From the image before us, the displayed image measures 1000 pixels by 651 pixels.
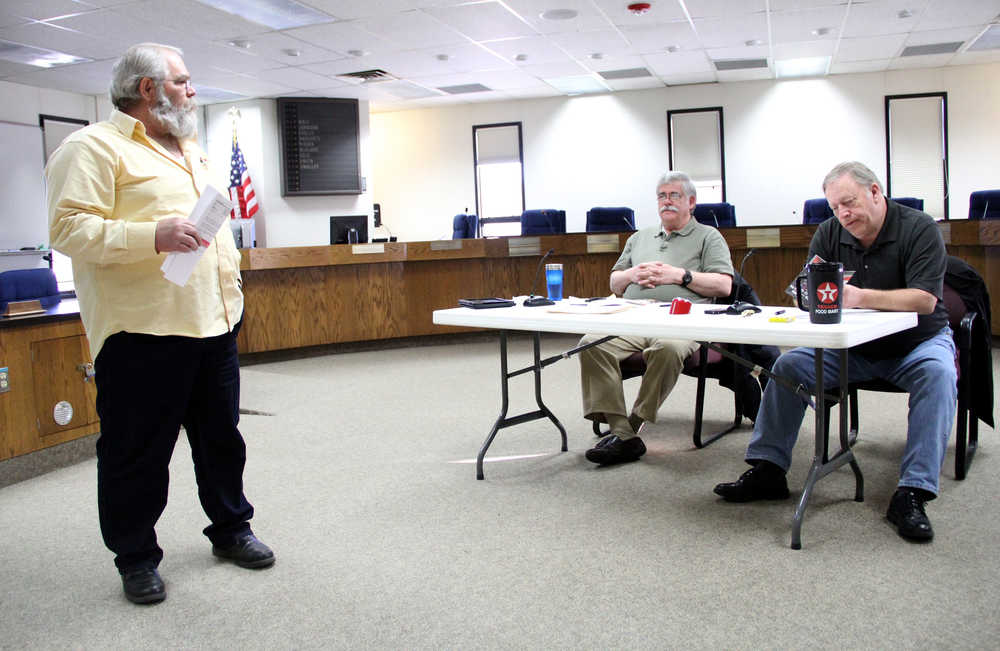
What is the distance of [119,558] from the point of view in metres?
1.96

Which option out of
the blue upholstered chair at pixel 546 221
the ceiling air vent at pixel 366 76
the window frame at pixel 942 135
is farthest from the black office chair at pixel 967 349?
the window frame at pixel 942 135

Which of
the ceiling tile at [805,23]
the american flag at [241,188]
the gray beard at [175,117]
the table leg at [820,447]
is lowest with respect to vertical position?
the table leg at [820,447]

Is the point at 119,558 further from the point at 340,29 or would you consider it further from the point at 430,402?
the point at 340,29

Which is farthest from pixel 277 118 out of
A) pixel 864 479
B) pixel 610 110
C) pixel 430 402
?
pixel 864 479

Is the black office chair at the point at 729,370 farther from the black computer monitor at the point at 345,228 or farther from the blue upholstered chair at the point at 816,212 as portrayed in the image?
the blue upholstered chair at the point at 816,212

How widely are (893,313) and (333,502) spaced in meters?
1.85

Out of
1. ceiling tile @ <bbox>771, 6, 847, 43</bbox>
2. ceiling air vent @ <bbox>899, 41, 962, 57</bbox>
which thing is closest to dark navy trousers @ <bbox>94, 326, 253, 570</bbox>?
ceiling tile @ <bbox>771, 6, 847, 43</bbox>

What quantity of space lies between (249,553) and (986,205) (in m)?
6.58

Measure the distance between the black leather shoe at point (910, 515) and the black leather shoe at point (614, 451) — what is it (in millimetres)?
930

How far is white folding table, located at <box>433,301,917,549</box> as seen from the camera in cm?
191

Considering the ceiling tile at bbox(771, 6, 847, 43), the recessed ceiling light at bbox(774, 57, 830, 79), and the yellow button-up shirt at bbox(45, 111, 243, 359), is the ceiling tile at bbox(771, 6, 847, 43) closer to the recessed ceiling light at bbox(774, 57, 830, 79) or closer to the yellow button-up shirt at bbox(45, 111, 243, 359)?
the recessed ceiling light at bbox(774, 57, 830, 79)

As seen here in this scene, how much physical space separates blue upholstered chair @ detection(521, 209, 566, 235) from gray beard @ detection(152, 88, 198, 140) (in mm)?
5497

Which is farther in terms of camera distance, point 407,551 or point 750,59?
point 750,59

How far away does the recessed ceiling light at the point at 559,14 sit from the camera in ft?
20.2
